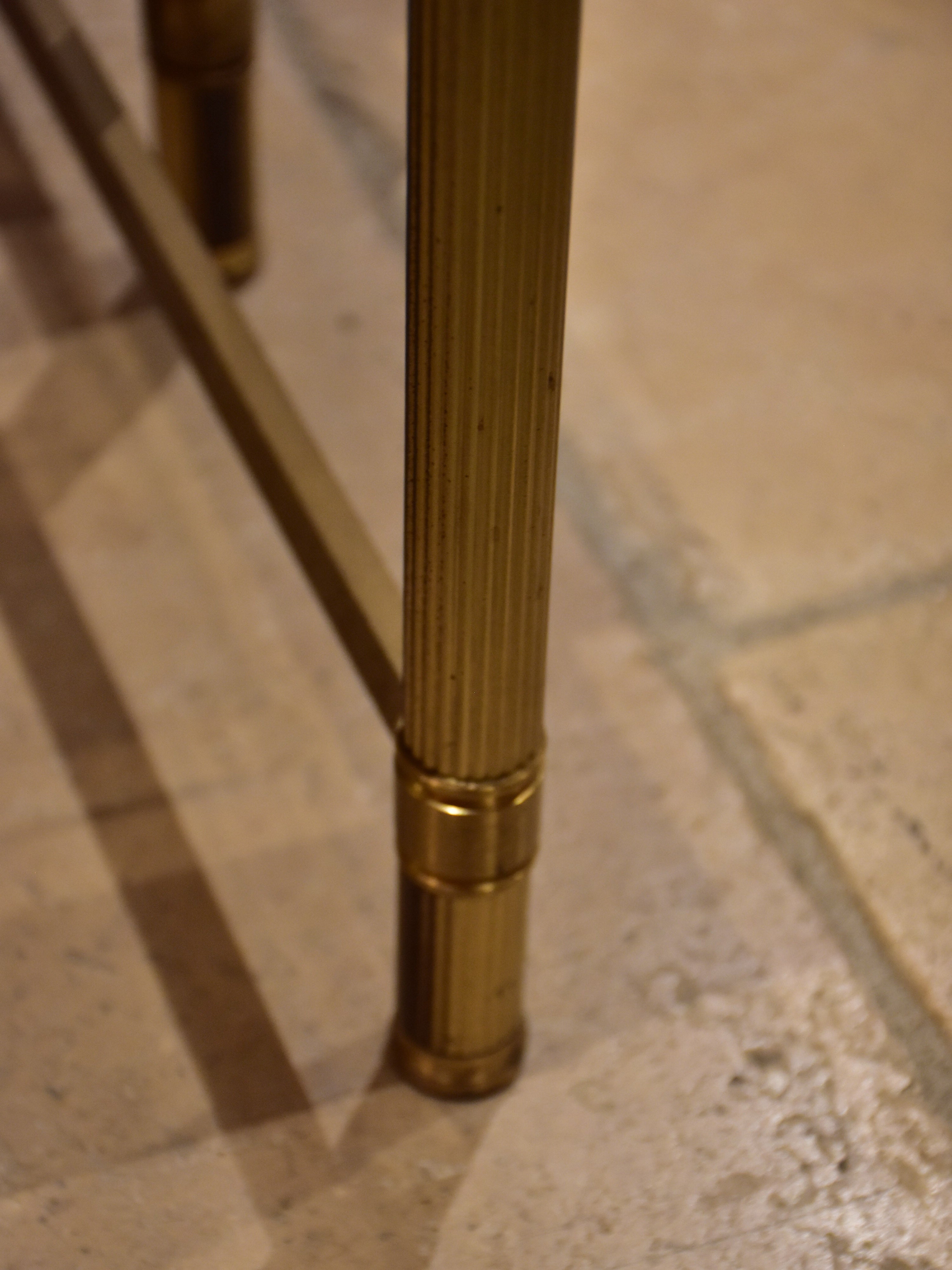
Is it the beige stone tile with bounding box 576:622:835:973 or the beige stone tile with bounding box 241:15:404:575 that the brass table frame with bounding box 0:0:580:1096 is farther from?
the beige stone tile with bounding box 241:15:404:575

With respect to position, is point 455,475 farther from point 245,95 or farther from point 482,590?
point 245,95

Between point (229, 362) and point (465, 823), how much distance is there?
308 mm

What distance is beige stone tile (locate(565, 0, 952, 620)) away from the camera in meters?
1.16

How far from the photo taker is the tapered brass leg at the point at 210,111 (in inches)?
46.5

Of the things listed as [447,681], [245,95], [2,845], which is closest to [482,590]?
[447,681]

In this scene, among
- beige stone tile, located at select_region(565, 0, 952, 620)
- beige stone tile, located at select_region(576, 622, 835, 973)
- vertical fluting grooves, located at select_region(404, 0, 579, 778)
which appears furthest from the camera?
beige stone tile, located at select_region(565, 0, 952, 620)

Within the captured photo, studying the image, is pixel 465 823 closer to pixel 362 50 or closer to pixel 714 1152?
pixel 714 1152

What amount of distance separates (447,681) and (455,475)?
0.10m

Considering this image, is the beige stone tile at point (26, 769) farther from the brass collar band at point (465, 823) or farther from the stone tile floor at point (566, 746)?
the brass collar band at point (465, 823)

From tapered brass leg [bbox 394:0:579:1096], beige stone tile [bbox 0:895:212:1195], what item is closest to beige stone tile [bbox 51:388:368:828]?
beige stone tile [bbox 0:895:212:1195]

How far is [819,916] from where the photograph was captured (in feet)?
2.97

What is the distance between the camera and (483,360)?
0.57 meters

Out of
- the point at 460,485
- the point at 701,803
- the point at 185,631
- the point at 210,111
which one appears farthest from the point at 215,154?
the point at 460,485

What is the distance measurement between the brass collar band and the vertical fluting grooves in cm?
1
